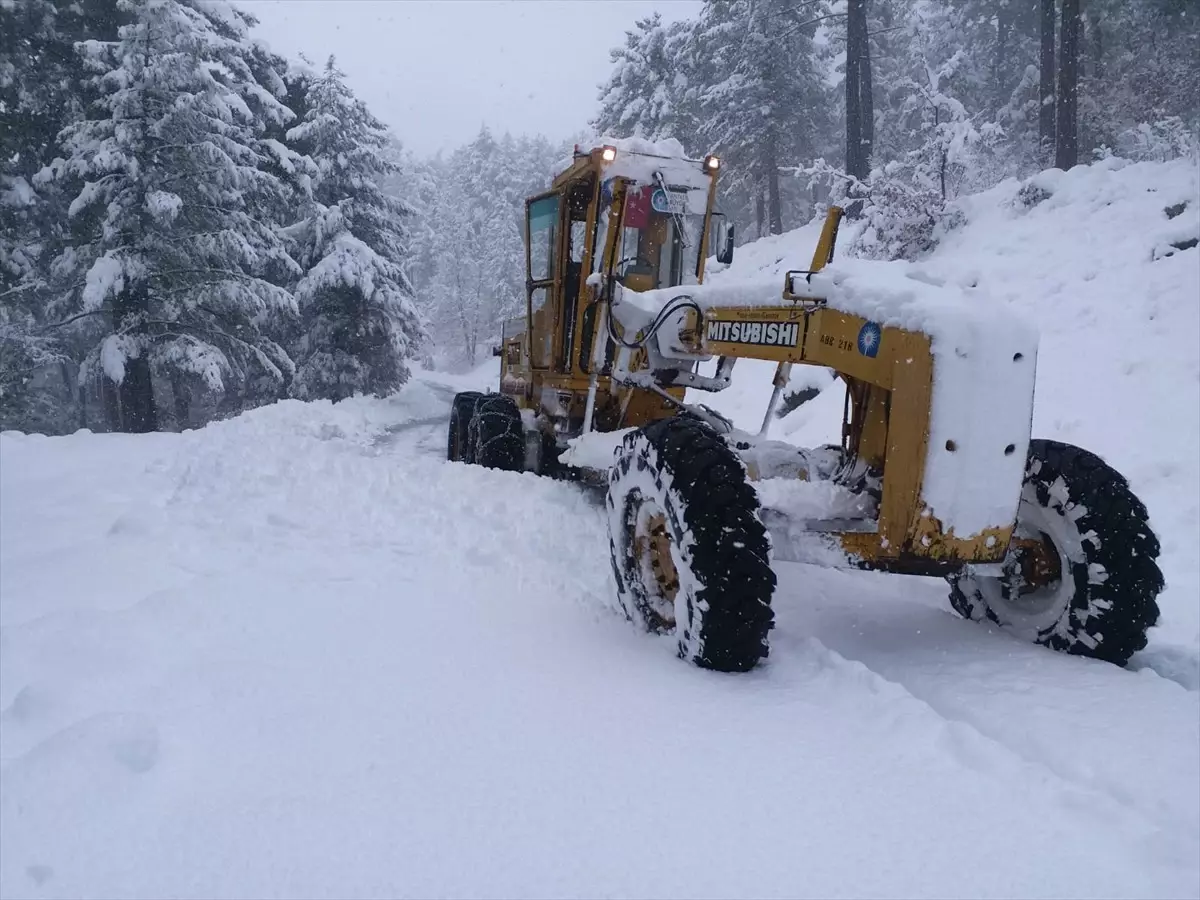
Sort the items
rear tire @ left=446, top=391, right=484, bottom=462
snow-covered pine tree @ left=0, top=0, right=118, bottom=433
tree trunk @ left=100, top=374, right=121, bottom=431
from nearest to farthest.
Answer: rear tire @ left=446, top=391, right=484, bottom=462 < snow-covered pine tree @ left=0, top=0, right=118, bottom=433 < tree trunk @ left=100, top=374, right=121, bottom=431

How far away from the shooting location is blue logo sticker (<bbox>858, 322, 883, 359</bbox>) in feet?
11.9

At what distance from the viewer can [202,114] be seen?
1593 cm

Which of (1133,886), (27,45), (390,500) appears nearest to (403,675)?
(1133,886)

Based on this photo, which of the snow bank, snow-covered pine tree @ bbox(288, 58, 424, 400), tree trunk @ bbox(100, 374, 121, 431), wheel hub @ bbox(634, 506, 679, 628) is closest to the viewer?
wheel hub @ bbox(634, 506, 679, 628)

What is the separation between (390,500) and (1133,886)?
558 cm

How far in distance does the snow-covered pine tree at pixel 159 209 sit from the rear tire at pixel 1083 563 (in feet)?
51.4

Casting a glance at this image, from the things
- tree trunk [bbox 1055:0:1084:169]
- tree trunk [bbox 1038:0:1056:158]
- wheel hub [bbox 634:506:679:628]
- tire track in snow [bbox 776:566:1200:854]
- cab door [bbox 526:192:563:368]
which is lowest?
tire track in snow [bbox 776:566:1200:854]

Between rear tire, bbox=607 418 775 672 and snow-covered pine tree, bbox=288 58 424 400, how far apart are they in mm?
19345

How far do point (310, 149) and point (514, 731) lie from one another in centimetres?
2395

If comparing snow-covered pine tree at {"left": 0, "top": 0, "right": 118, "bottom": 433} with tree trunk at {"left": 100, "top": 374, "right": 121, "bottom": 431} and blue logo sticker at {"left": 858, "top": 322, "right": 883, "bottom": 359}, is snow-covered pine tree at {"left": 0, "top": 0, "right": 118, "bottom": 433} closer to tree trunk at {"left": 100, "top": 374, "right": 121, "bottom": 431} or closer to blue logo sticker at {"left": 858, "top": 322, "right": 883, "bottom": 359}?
tree trunk at {"left": 100, "top": 374, "right": 121, "bottom": 431}

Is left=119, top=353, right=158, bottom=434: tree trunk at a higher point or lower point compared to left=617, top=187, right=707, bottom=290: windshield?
lower

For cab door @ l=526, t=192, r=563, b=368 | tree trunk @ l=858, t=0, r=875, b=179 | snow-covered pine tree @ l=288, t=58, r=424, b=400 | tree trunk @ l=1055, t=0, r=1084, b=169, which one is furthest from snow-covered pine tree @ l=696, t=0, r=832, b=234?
cab door @ l=526, t=192, r=563, b=368

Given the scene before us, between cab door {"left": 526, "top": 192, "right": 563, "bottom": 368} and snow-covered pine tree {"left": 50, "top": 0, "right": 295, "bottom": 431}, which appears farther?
snow-covered pine tree {"left": 50, "top": 0, "right": 295, "bottom": 431}

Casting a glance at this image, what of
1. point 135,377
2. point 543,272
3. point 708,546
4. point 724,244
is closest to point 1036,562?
point 708,546
